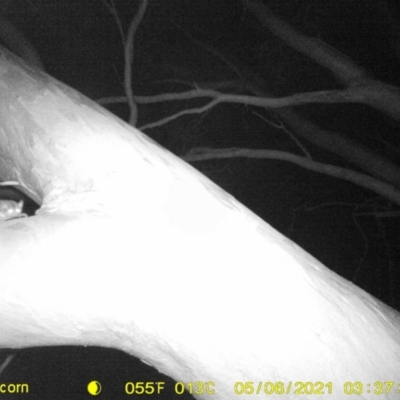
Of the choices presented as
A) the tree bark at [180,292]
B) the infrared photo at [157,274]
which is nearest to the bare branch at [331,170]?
the infrared photo at [157,274]

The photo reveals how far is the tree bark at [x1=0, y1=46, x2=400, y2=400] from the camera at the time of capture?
0.71m

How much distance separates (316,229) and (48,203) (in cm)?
581

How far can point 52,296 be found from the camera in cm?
73

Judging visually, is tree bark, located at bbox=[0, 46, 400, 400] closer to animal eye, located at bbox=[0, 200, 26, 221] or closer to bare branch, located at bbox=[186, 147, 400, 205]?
animal eye, located at bbox=[0, 200, 26, 221]

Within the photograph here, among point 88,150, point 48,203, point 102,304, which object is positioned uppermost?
point 88,150

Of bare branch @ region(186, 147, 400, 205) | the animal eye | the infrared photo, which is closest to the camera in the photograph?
the infrared photo

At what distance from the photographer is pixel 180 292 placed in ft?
2.39

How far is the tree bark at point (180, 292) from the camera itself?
0.71 m

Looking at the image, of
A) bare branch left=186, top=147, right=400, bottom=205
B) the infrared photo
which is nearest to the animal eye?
the infrared photo

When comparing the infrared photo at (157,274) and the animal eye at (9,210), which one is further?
the animal eye at (9,210)

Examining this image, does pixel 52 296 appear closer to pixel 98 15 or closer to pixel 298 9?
pixel 298 9

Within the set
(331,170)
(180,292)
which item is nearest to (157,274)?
(180,292)

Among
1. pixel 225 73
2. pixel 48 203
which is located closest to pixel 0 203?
pixel 48 203

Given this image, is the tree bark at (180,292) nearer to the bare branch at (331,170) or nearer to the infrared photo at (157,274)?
the infrared photo at (157,274)
